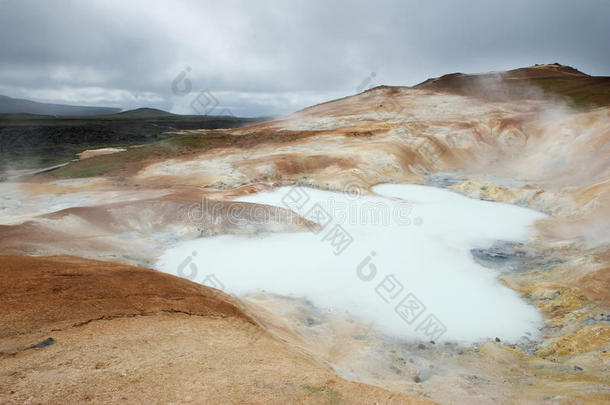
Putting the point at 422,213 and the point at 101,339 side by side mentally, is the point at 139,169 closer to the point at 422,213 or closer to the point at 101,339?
the point at 422,213

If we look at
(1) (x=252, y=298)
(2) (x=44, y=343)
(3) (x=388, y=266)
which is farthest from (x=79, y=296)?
(3) (x=388, y=266)

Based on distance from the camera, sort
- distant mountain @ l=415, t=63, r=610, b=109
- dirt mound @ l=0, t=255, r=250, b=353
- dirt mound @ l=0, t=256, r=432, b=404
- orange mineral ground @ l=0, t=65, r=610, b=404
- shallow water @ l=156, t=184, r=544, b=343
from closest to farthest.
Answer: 1. dirt mound @ l=0, t=256, r=432, b=404
2. orange mineral ground @ l=0, t=65, r=610, b=404
3. dirt mound @ l=0, t=255, r=250, b=353
4. shallow water @ l=156, t=184, r=544, b=343
5. distant mountain @ l=415, t=63, r=610, b=109

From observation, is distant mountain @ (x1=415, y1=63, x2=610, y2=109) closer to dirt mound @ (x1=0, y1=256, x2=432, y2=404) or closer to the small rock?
dirt mound @ (x1=0, y1=256, x2=432, y2=404)

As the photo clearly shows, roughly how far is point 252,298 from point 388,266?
6563 mm

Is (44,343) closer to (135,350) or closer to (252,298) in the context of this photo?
(135,350)

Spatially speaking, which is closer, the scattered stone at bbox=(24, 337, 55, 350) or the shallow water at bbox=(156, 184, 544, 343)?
the scattered stone at bbox=(24, 337, 55, 350)

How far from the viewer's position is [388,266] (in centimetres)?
1591

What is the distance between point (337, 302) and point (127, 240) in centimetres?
1046

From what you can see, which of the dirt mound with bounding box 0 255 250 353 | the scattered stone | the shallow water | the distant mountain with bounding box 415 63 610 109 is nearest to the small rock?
the scattered stone

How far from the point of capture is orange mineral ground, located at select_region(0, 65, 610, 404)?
5.51m

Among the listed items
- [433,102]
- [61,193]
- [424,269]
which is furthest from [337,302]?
[433,102]

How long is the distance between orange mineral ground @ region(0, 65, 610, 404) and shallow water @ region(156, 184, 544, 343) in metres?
0.87

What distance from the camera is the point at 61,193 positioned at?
2588 cm

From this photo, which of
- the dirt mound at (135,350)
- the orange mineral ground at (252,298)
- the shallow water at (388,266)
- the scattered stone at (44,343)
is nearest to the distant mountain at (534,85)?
the orange mineral ground at (252,298)
